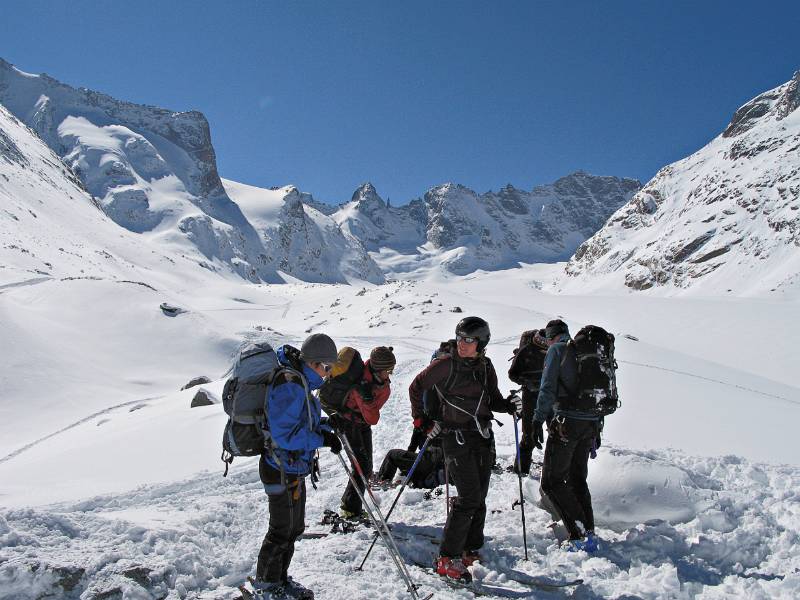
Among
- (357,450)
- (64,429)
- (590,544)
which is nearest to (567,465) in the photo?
(590,544)

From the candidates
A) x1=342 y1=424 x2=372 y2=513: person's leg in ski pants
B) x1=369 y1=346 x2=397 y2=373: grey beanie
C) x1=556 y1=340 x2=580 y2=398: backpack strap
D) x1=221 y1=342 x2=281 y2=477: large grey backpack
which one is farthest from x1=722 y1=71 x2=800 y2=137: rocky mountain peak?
x1=221 y1=342 x2=281 y2=477: large grey backpack

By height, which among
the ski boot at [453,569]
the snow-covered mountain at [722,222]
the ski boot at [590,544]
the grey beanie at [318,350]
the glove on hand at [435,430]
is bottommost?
the ski boot at [453,569]

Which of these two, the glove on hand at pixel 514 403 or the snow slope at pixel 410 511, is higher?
the glove on hand at pixel 514 403

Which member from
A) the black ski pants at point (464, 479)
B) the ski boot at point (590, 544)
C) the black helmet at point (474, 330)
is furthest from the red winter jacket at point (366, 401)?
the ski boot at point (590, 544)

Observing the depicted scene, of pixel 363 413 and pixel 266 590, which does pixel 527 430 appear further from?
pixel 266 590

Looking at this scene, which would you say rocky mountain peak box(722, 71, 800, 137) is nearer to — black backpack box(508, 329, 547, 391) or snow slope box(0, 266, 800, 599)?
snow slope box(0, 266, 800, 599)

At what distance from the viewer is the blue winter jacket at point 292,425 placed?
4379 mm

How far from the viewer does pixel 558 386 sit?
5.65m

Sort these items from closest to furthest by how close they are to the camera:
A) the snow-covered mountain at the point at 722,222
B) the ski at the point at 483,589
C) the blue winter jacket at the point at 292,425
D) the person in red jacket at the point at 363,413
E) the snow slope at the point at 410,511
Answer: the blue winter jacket at the point at 292,425 < the snow slope at the point at 410,511 < the ski at the point at 483,589 < the person in red jacket at the point at 363,413 < the snow-covered mountain at the point at 722,222

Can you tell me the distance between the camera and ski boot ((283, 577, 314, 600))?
455cm

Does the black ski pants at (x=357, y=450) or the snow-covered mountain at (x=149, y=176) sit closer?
the black ski pants at (x=357, y=450)

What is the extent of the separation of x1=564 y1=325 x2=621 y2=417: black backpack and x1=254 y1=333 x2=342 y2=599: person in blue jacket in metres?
2.63

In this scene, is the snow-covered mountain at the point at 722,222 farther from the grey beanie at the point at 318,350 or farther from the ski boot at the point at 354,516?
the grey beanie at the point at 318,350

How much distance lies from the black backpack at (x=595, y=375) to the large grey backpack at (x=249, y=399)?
317 centimetres
